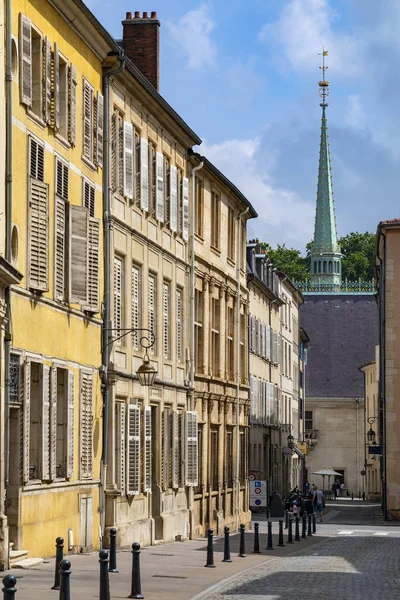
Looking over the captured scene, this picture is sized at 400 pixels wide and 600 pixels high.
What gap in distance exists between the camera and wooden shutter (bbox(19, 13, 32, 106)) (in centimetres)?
2244

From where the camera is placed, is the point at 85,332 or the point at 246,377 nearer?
the point at 85,332

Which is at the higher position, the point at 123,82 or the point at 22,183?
the point at 123,82

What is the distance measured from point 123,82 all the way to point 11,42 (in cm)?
854

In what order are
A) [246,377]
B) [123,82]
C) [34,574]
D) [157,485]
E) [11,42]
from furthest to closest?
[246,377] < [157,485] < [123,82] < [11,42] < [34,574]

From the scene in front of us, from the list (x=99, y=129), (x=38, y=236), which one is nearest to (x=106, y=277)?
(x=99, y=129)

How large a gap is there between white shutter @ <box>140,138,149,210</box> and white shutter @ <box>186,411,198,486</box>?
6.80 metres

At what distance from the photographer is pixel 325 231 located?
12512cm

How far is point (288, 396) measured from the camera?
80.0 meters

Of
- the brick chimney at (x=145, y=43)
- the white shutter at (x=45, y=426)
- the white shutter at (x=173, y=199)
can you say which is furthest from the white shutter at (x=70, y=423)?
the brick chimney at (x=145, y=43)

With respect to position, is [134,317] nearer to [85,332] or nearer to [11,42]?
[85,332]

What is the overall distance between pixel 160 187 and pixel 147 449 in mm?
6164

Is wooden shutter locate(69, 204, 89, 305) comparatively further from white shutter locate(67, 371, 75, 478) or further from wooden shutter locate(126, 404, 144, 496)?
wooden shutter locate(126, 404, 144, 496)

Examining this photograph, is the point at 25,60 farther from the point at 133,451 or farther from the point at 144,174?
the point at 133,451

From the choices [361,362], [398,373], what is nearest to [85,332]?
[398,373]
